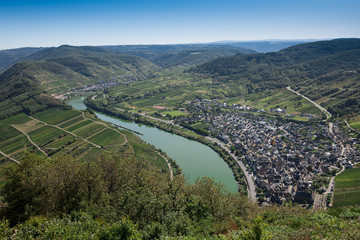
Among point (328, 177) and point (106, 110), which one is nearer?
point (328, 177)

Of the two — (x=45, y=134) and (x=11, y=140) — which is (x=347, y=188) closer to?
(x=45, y=134)

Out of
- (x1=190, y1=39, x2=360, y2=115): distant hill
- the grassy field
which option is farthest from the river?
(x1=190, y1=39, x2=360, y2=115): distant hill

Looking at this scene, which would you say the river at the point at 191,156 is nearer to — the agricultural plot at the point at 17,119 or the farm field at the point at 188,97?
the farm field at the point at 188,97

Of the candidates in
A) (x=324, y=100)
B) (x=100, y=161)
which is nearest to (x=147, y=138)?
(x=100, y=161)

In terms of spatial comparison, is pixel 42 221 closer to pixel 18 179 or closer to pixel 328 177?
pixel 18 179

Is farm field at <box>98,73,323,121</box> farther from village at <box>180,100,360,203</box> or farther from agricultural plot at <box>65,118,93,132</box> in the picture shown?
agricultural plot at <box>65,118,93,132</box>

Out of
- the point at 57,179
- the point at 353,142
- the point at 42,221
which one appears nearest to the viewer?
the point at 42,221

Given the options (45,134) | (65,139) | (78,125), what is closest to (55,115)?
(78,125)
